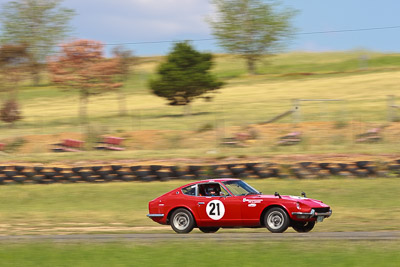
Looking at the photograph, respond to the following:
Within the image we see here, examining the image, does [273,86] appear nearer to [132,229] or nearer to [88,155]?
[88,155]

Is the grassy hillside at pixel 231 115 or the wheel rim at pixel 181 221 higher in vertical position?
the grassy hillside at pixel 231 115

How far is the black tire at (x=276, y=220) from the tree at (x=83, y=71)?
33.7 metres

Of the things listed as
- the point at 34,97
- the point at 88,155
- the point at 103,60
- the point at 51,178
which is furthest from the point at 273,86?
the point at 51,178

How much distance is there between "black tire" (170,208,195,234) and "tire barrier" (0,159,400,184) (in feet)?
28.4

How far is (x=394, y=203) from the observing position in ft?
57.0

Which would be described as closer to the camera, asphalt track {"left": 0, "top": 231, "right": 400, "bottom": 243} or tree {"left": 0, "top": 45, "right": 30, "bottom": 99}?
asphalt track {"left": 0, "top": 231, "right": 400, "bottom": 243}

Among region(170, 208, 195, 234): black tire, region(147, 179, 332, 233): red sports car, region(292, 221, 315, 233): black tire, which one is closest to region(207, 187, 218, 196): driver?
region(147, 179, 332, 233): red sports car

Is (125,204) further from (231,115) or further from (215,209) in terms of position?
(231,115)

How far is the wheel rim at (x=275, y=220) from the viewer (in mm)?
12336

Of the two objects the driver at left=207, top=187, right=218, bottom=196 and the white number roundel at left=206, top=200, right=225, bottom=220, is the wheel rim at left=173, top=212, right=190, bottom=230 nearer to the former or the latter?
the white number roundel at left=206, top=200, right=225, bottom=220

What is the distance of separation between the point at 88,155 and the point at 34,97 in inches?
1486

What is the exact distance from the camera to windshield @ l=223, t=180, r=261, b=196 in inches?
517

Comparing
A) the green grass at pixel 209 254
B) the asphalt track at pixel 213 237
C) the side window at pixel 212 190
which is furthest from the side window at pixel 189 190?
the green grass at pixel 209 254

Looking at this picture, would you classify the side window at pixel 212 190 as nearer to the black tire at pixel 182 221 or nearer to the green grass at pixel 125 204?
the black tire at pixel 182 221
